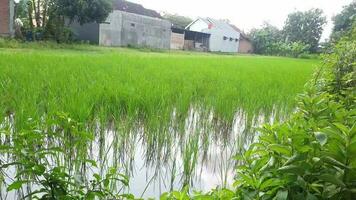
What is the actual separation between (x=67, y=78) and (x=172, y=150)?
2.28 m

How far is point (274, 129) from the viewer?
99 cm

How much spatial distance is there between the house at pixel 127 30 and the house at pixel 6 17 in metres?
3.22

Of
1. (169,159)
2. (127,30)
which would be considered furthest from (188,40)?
(169,159)

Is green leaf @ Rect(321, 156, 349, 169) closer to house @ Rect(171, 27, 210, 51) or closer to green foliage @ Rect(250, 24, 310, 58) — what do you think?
house @ Rect(171, 27, 210, 51)

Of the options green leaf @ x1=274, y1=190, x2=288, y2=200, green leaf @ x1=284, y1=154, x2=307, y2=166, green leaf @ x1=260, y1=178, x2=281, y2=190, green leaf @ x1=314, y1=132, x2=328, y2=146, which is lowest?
green leaf @ x1=274, y1=190, x2=288, y2=200

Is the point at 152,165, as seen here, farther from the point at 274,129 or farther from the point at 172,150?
the point at 274,129

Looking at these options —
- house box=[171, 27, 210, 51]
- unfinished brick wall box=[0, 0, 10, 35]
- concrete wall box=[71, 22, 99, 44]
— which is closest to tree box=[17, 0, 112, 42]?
unfinished brick wall box=[0, 0, 10, 35]

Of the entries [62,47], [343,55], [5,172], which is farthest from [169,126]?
[62,47]

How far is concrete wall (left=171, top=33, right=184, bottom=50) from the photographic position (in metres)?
23.1

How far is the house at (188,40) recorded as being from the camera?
76.6 feet

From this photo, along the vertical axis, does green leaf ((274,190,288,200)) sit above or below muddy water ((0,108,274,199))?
above

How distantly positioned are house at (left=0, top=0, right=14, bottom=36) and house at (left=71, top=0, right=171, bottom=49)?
127 inches

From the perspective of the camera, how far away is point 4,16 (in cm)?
1259

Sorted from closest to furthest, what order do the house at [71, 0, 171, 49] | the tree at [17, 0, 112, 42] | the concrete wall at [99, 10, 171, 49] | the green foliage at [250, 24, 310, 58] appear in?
the tree at [17, 0, 112, 42] → the house at [71, 0, 171, 49] → the concrete wall at [99, 10, 171, 49] → the green foliage at [250, 24, 310, 58]
